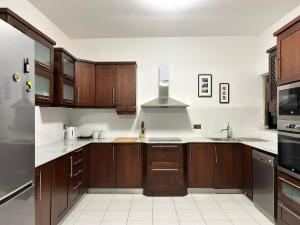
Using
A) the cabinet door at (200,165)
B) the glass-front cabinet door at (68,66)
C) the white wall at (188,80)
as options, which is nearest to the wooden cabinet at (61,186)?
the glass-front cabinet door at (68,66)

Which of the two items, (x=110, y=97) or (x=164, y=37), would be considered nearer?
(x=110, y=97)

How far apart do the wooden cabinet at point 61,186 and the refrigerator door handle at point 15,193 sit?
3.05 ft

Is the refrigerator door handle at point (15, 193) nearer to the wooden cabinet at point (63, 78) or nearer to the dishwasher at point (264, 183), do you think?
the wooden cabinet at point (63, 78)

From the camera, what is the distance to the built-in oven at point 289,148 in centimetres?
226

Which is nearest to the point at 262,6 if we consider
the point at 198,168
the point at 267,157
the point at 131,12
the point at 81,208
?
the point at 131,12

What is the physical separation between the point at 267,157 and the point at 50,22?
3.67m

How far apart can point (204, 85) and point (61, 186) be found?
307 cm

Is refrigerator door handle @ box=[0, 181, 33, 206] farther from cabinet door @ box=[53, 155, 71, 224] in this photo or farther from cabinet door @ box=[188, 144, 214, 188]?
cabinet door @ box=[188, 144, 214, 188]

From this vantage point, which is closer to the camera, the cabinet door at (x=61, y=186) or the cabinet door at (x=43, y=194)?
the cabinet door at (x=43, y=194)

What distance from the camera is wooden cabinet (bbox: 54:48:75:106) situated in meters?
3.35

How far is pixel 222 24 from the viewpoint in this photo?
3.99 metres

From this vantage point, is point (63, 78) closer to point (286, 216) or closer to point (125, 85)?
point (125, 85)

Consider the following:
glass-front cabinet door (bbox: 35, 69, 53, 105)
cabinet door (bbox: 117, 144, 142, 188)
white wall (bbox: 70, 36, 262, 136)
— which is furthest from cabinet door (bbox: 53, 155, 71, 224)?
white wall (bbox: 70, 36, 262, 136)

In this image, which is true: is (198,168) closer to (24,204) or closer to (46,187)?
(46,187)
